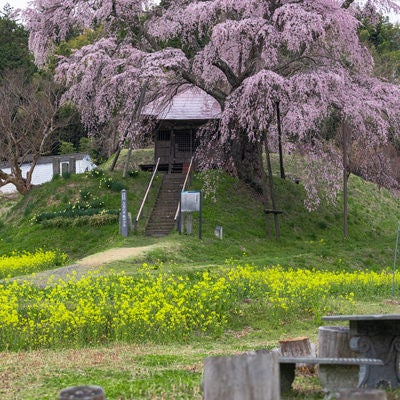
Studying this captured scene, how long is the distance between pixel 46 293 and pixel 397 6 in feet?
73.3

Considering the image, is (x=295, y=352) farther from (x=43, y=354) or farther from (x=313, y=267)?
(x=313, y=267)

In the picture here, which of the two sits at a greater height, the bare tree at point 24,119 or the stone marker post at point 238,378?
the bare tree at point 24,119

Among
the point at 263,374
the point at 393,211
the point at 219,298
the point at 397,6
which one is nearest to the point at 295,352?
the point at 263,374

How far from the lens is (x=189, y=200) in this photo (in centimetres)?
2777

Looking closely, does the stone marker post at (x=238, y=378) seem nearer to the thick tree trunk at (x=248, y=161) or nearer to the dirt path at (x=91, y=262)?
the dirt path at (x=91, y=262)

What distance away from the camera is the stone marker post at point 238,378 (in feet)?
21.1

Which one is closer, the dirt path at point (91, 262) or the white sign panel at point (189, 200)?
the dirt path at point (91, 262)

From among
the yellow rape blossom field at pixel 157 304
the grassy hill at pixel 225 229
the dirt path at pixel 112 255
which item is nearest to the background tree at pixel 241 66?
the grassy hill at pixel 225 229

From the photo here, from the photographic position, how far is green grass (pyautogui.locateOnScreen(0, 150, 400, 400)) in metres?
9.78

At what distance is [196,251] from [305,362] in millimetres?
18598

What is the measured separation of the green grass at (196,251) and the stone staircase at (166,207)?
44 cm

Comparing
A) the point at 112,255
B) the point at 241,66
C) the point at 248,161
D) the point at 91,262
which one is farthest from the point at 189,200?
the point at 241,66

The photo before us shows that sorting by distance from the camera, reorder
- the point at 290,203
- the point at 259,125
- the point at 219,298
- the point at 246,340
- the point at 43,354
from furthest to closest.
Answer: the point at 290,203 → the point at 259,125 → the point at 219,298 → the point at 246,340 → the point at 43,354

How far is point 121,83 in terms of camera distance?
3322 cm
